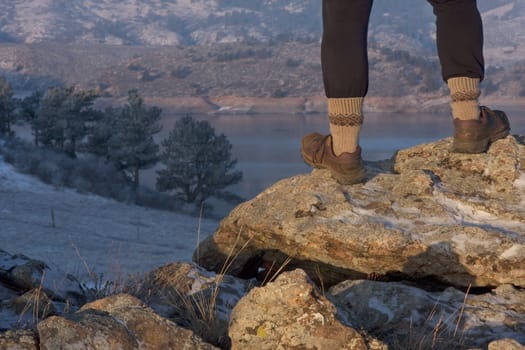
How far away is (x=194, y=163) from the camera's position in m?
33.3

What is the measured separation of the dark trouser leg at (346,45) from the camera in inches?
107

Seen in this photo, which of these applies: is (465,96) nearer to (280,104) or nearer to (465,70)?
(465,70)

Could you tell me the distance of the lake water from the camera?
172 feet

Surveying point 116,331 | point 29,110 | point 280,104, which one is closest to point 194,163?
point 29,110

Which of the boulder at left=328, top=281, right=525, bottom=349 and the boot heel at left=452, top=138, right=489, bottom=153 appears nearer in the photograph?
the boulder at left=328, top=281, right=525, bottom=349

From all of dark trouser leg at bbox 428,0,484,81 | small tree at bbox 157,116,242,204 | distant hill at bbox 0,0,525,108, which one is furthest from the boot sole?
distant hill at bbox 0,0,525,108

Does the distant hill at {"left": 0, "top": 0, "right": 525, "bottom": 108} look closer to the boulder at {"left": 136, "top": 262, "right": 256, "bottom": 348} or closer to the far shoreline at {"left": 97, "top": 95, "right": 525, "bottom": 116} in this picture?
the far shoreline at {"left": 97, "top": 95, "right": 525, "bottom": 116}

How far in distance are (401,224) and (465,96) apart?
0.67m

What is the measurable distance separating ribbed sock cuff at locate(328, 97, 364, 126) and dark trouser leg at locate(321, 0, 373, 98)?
0.02 meters

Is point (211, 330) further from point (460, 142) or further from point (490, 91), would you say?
point (490, 91)

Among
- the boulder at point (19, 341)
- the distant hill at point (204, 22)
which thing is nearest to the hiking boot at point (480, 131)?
the boulder at point (19, 341)

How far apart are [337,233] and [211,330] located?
96 cm

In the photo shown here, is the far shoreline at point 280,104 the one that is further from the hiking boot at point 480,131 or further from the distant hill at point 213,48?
the hiking boot at point 480,131

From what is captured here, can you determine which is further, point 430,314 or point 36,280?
point 36,280
